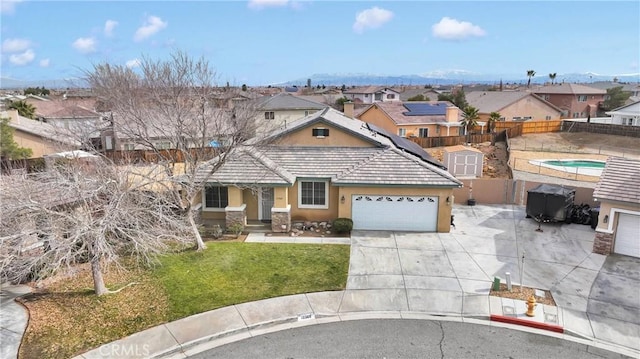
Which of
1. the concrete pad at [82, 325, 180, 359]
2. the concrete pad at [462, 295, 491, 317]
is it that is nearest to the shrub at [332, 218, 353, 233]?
the concrete pad at [462, 295, 491, 317]

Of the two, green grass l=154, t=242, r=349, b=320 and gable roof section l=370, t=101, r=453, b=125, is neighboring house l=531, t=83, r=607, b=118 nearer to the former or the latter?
gable roof section l=370, t=101, r=453, b=125

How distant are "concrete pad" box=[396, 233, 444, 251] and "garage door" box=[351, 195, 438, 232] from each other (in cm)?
59

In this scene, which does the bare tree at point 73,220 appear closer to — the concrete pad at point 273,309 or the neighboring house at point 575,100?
the concrete pad at point 273,309

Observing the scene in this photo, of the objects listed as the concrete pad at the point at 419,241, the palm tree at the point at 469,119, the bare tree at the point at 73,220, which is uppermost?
the palm tree at the point at 469,119

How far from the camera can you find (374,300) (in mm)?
14477

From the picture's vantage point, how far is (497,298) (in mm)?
14445

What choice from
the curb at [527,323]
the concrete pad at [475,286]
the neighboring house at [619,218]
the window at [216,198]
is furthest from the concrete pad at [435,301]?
the window at [216,198]

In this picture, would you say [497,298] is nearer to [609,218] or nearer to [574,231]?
[609,218]

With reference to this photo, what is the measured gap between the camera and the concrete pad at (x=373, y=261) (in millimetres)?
16523

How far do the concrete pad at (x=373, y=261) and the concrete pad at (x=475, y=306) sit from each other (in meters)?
2.85

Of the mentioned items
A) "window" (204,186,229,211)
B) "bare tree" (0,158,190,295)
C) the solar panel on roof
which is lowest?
"window" (204,186,229,211)

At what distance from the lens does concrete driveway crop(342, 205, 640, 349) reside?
13.9 m

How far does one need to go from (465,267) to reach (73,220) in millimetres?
13905

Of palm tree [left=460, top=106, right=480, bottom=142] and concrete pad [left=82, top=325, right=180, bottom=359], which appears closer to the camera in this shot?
concrete pad [left=82, top=325, right=180, bottom=359]
